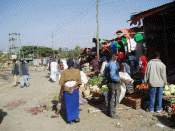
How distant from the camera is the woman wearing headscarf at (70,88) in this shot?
4930mm

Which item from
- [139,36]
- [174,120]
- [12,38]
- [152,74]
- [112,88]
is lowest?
[174,120]

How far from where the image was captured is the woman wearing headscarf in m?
4.93

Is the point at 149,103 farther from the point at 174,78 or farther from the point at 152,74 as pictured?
the point at 174,78

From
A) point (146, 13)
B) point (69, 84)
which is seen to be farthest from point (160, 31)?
point (69, 84)

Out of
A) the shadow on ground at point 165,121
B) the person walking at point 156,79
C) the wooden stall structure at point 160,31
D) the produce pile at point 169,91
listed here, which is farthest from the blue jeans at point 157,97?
the wooden stall structure at point 160,31

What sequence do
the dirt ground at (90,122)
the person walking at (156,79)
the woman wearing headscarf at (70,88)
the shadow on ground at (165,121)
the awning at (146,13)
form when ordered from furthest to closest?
the awning at (146,13) → the person walking at (156,79) → the woman wearing headscarf at (70,88) → the dirt ground at (90,122) → the shadow on ground at (165,121)

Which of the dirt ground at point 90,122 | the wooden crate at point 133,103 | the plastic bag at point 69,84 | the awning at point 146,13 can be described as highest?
the awning at point 146,13

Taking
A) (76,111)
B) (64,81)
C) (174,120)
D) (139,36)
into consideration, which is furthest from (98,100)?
(139,36)

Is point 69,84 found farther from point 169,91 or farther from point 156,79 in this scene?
point 169,91

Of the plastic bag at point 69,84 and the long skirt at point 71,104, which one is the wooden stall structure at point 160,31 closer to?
the plastic bag at point 69,84

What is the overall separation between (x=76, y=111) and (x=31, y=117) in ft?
6.27

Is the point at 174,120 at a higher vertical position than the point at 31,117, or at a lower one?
higher

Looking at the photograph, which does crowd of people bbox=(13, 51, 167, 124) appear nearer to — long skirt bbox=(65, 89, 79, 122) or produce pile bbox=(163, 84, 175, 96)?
long skirt bbox=(65, 89, 79, 122)

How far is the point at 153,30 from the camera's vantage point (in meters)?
8.95
